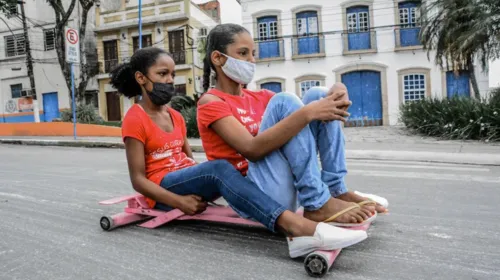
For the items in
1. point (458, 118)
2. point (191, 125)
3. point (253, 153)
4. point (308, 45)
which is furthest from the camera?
point (308, 45)

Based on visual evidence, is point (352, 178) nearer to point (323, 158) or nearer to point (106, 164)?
point (323, 158)

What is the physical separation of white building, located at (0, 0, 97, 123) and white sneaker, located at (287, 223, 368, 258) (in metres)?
26.4

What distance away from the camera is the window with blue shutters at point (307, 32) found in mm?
20062

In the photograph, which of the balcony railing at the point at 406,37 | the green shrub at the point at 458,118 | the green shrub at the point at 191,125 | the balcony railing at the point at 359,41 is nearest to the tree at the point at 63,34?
the green shrub at the point at 191,125

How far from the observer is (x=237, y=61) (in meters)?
2.67

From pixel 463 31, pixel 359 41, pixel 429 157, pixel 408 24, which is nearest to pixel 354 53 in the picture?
pixel 359 41

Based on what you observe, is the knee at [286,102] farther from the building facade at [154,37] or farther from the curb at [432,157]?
the building facade at [154,37]

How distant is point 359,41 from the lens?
1958 centimetres

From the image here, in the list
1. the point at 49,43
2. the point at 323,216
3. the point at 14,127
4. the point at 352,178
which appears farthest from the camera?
the point at 49,43

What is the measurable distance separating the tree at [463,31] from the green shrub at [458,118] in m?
2.40

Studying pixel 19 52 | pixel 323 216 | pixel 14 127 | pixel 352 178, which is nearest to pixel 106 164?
pixel 352 178

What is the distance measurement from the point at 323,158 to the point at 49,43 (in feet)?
91.5

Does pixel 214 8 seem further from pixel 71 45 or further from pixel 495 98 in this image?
pixel 495 98

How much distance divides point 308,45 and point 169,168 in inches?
708
